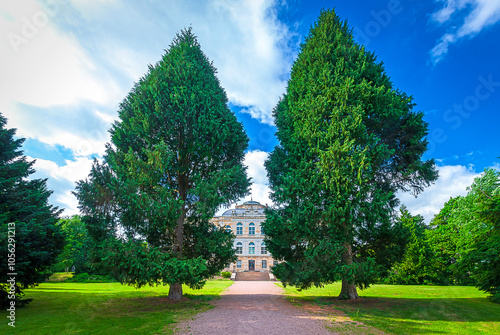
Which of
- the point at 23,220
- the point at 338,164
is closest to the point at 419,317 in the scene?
the point at 338,164

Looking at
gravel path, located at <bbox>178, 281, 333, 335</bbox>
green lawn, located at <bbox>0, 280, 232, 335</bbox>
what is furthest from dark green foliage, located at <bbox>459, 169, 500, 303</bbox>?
green lawn, located at <bbox>0, 280, 232, 335</bbox>

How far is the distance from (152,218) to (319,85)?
10057mm

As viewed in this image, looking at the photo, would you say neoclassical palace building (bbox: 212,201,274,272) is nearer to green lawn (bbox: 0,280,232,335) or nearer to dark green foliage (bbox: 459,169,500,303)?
green lawn (bbox: 0,280,232,335)

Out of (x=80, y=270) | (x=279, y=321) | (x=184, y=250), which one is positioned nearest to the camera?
(x=279, y=321)

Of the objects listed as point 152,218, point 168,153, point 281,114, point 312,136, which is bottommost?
point 152,218

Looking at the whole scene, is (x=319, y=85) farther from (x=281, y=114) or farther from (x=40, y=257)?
(x=40, y=257)

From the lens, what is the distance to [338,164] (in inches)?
441

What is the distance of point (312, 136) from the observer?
39.8 feet

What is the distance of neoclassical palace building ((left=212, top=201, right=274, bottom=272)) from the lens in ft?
163

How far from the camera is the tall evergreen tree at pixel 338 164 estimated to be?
10945mm

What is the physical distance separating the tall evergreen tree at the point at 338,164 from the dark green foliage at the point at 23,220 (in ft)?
31.4

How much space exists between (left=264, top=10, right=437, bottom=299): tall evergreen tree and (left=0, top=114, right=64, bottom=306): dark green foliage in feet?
31.4

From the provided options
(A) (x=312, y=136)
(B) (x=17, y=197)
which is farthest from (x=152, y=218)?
(A) (x=312, y=136)

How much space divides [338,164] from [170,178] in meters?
8.12
